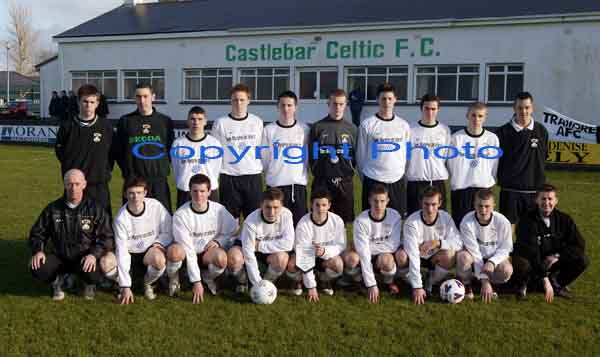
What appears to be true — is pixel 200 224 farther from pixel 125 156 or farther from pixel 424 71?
pixel 424 71

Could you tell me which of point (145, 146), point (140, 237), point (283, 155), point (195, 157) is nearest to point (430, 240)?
→ point (283, 155)

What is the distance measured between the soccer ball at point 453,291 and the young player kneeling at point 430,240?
6.0 inches

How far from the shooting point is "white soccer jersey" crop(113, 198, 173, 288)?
521cm

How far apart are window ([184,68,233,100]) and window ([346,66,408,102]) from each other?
498cm

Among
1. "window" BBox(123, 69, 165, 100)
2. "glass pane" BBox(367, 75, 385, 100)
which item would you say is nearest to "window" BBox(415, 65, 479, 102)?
"glass pane" BBox(367, 75, 385, 100)

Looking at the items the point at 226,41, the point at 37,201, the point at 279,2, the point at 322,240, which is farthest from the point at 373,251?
the point at 279,2

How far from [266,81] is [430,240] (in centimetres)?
1972

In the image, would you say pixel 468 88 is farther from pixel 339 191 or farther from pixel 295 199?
pixel 295 199

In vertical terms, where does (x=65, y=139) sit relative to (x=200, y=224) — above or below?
above

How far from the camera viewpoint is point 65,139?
602cm

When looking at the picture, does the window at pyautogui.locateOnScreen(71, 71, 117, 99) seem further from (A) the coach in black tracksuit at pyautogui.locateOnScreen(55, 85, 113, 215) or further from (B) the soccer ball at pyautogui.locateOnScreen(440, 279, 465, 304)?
(B) the soccer ball at pyautogui.locateOnScreen(440, 279, 465, 304)

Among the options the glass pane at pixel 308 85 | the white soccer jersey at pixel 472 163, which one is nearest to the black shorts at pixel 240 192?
the white soccer jersey at pixel 472 163

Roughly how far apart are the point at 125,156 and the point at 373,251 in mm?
2484

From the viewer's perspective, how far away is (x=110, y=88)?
27.8m
